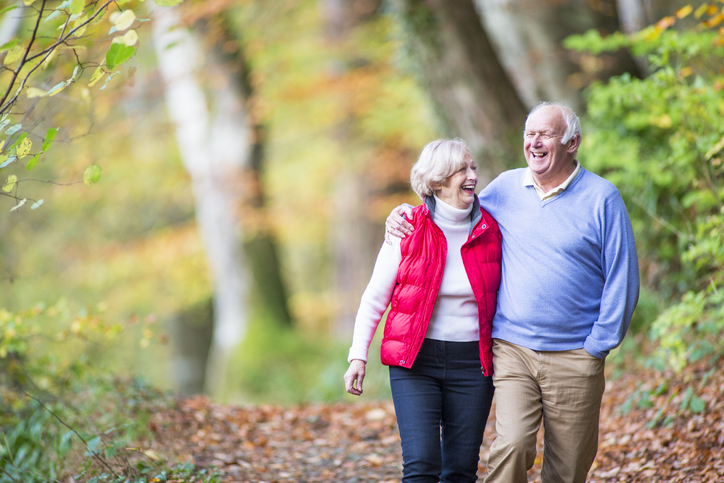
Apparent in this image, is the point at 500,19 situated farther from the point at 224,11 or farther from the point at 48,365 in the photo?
the point at 48,365

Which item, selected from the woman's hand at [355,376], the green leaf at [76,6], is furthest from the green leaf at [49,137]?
the woman's hand at [355,376]

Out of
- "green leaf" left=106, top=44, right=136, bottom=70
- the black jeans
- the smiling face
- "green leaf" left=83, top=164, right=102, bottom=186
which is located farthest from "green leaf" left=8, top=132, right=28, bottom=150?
the smiling face

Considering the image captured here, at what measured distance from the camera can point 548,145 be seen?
2764 mm

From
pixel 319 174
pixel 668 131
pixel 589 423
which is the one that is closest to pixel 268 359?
pixel 319 174

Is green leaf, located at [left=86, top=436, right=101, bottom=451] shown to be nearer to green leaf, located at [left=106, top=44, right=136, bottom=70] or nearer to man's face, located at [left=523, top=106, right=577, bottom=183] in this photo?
green leaf, located at [left=106, top=44, right=136, bottom=70]

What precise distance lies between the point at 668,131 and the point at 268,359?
6.27 metres

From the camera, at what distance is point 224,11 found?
30.9 ft

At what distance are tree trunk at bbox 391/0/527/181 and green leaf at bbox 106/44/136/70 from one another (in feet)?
13.9

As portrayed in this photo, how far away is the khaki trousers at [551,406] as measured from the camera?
273 centimetres

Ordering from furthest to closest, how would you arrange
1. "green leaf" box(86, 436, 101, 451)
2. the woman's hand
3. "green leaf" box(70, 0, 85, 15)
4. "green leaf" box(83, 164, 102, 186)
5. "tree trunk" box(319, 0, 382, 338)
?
"tree trunk" box(319, 0, 382, 338), "green leaf" box(86, 436, 101, 451), "green leaf" box(83, 164, 102, 186), the woman's hand, "green leaf" box(70, 0, 85, 15)

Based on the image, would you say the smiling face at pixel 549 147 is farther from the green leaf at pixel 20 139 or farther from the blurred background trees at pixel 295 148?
the green leaf at pixel 20 139

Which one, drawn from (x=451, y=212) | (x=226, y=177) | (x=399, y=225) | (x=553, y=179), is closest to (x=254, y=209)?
(x=226, y=177)

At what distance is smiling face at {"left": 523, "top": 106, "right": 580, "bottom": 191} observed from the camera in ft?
9.07

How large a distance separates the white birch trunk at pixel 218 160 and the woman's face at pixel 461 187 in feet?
23.8
